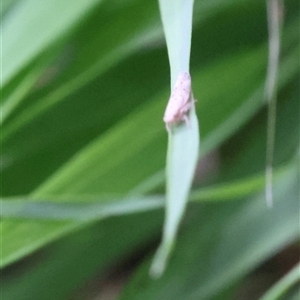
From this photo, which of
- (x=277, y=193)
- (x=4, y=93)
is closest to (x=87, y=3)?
(x=4, y=93)

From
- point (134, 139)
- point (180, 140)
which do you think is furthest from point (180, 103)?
point (134, 139)

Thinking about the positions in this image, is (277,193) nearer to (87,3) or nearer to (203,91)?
(203,91)

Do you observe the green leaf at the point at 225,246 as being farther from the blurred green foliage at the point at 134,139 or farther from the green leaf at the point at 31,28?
the green leaf at the point at 31,28

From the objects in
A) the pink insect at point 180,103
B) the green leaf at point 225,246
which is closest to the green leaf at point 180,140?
the pink insect at point 180,103

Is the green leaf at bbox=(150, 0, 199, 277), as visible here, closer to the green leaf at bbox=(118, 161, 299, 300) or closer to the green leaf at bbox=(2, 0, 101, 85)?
the green leaf at bbox=(2, 0, 101, 85)

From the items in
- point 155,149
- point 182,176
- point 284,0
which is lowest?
point 182,176

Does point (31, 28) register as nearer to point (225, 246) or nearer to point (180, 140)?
point (180, 140)

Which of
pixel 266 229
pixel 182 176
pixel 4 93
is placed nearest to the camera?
pixel 182 176

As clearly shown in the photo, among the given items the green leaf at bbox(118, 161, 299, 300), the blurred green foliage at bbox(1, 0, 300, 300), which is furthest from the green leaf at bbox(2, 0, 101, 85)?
the green leaf at bbox(118, 161, 299, 300)

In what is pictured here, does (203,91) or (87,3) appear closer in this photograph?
(87,3)
